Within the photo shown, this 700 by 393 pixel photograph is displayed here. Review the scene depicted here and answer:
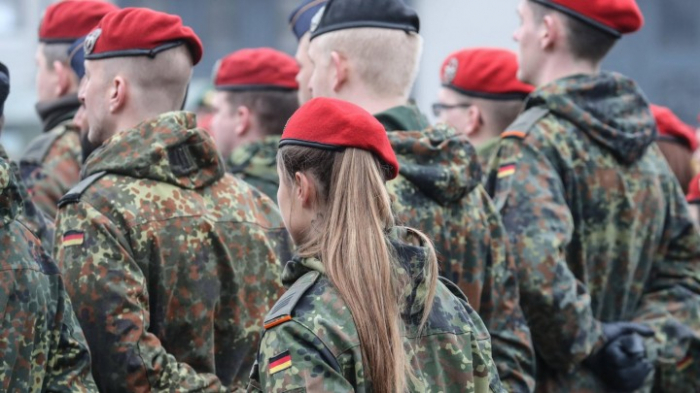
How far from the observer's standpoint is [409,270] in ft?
10.2

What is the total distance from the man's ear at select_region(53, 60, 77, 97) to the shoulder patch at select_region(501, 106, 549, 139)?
2.19 meters

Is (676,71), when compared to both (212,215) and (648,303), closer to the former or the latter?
(648,303)

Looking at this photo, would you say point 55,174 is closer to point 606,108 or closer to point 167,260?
point 167,260

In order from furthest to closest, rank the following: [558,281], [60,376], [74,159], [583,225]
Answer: [74,159] → [583,225] → [558,281] → [60,376]

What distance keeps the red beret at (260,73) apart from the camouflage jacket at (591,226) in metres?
1.87

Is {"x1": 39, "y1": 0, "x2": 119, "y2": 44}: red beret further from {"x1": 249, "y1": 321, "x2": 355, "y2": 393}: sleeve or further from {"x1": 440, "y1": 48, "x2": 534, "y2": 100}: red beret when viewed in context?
{"x1": 249, "y1": 321, "x2": 355, "y2": 393}: sleeve

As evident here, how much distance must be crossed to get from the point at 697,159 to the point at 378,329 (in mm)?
5291

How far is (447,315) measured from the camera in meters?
3.17

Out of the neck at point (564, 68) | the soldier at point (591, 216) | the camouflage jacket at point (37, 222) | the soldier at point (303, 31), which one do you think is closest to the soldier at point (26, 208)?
the camouflage jacket at point (37, 222)

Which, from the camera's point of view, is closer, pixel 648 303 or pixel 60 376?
pixel 60 376

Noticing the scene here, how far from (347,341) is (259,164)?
3331 millimetres

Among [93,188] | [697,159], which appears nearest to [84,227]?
[93,188]

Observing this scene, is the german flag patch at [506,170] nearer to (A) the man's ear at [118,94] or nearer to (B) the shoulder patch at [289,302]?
(A) the man's ear at [118,94]

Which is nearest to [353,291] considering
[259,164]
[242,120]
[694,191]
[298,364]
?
[298,364]
